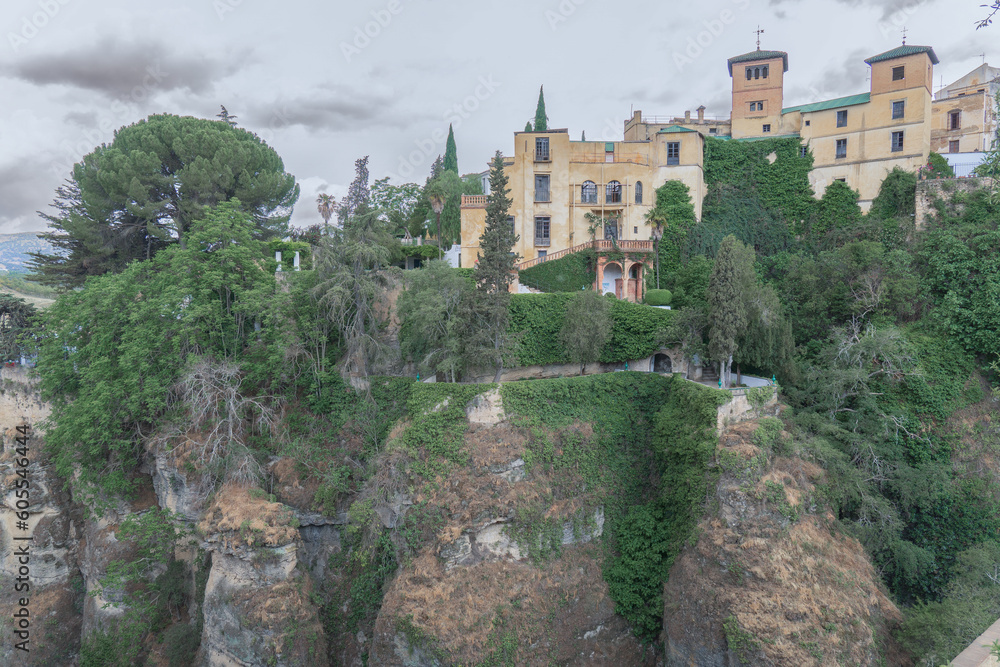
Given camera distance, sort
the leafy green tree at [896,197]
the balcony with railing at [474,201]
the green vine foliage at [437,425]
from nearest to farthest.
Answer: the green vine foliage at [437,425] → the leafy green tree at [896,197] → the balcony with railing at [474,201]

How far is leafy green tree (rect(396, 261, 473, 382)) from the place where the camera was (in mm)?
25302

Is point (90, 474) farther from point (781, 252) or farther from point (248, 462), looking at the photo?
point (781, 252)

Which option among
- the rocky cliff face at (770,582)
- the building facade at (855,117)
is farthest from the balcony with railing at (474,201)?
the rocky cliff face at (770,582)

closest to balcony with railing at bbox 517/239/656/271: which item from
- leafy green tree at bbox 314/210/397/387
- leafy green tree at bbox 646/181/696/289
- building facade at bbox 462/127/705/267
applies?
building facade at bbox 462/127/705/267

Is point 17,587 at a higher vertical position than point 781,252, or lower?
lower

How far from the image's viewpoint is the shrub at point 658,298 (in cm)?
3353

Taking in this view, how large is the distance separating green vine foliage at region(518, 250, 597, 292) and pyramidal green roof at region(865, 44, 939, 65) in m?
22.8

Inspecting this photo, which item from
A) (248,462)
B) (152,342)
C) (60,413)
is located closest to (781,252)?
(248,462)

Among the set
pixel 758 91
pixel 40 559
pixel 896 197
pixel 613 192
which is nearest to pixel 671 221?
pixel 613 192

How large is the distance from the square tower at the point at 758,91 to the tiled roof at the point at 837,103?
1460 mm

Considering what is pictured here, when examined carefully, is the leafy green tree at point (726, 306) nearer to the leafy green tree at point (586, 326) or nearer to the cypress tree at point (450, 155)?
the leafy green tree at point (586, 326)

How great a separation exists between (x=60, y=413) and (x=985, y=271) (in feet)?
150

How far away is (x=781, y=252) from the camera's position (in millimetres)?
37625

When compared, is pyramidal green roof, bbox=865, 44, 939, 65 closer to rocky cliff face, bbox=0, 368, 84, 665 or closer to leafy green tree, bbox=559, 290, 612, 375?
leafy green tree, bbox=559, 290, 612, 375
